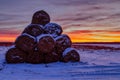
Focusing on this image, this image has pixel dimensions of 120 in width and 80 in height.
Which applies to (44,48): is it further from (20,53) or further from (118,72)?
(118,72)

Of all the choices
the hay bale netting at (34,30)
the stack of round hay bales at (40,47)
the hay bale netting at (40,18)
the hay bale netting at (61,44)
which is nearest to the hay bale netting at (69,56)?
the stack of round hay bales at (40,47)

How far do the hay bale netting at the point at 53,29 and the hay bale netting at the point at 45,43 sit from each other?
1142mm

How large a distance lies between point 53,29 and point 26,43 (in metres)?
2.01

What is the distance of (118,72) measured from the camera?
37.7 ft

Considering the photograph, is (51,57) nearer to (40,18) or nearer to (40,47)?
(40,47)

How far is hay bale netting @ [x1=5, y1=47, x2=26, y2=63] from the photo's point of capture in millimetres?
14742

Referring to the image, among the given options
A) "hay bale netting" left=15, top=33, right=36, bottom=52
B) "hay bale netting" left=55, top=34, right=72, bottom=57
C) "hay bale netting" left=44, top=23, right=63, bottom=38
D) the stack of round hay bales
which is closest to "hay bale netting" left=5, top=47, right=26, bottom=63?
the stack of round hay bales

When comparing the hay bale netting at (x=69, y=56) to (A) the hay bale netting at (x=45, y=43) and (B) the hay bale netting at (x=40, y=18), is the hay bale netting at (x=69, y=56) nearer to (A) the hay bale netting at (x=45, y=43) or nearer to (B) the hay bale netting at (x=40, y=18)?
(A) the hay bale netting at (x=45, y=43)

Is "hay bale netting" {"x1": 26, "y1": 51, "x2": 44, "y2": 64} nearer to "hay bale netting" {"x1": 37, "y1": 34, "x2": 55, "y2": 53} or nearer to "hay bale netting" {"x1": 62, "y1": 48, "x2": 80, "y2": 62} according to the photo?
"hay bale netting" {"x1": 37, "y1": 34, "x2": 55, "y2": 53}

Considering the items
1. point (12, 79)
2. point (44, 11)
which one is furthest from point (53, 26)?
point (12, 79)

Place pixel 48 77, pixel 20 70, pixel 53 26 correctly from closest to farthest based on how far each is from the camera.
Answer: pixel 48 77
pixel 20 70
pixel 53 26

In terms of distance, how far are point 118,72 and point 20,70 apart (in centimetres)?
382

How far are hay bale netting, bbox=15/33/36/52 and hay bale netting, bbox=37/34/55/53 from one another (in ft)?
0.96

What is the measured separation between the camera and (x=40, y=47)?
14.5 metres
